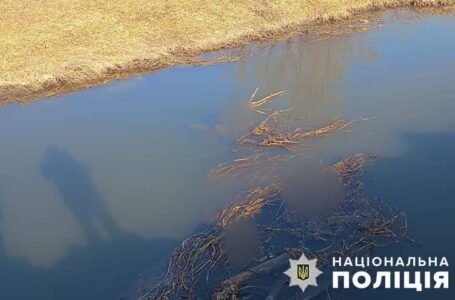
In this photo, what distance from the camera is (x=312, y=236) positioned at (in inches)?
292

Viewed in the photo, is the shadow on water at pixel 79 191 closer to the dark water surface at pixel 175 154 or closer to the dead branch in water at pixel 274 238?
the dark water surface at pixel 175 154

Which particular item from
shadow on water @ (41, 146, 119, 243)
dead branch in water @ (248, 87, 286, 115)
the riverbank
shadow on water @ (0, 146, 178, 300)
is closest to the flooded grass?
shadow on water @ (0, 146, 178, 300)

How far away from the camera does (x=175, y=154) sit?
9.66 metres

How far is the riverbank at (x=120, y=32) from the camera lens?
41.0ft

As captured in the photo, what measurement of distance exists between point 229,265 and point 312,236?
1.26 metres

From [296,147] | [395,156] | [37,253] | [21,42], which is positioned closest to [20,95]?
[21,42]

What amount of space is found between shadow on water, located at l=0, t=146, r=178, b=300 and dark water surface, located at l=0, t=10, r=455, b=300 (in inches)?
0.7

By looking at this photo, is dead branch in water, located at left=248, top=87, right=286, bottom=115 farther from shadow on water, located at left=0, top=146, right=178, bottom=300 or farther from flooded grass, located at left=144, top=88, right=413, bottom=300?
shadow on water, located at left=0, top=146, right=178, bottom=300

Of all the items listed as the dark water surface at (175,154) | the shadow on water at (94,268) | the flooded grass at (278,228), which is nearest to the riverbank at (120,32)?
the dark water surface at (175,154)

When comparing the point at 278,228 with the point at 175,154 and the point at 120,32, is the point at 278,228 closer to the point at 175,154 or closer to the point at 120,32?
the point at 175,154

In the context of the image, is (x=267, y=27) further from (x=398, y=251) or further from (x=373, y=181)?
(x=398, y=251)

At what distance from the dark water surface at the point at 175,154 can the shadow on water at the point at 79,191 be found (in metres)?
0.02

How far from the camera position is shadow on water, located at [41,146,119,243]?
8.08m

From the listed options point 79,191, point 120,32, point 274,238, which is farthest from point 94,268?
point 120,32
